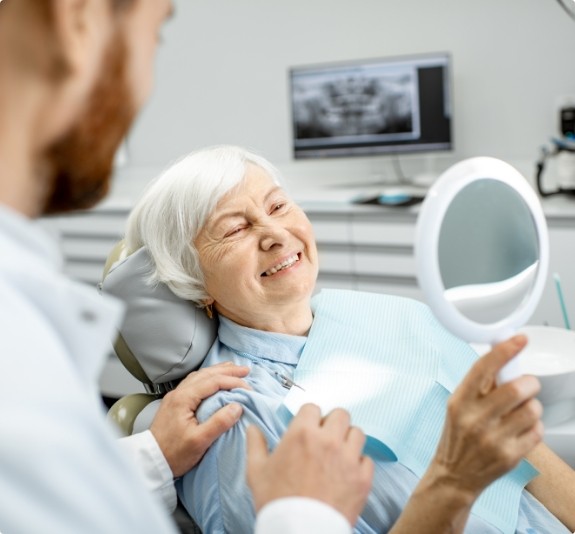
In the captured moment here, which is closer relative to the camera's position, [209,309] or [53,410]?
[53,410]

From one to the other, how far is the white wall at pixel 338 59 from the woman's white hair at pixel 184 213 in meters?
2.28

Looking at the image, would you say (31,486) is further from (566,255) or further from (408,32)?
(408,32)

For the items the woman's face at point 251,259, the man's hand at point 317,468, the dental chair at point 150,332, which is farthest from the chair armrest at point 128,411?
the man's hand at point 317,468

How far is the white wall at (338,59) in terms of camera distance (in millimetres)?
3484

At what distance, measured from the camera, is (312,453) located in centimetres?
91

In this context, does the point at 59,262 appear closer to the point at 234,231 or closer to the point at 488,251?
the point at 488,251

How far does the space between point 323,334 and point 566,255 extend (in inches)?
61.1

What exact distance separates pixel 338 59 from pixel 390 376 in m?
2.64

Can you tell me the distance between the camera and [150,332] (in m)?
1.56

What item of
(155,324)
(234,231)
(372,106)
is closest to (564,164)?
(372,106)

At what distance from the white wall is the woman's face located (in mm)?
2221

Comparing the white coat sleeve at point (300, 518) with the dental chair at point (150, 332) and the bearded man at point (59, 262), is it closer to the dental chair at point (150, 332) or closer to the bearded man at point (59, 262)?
the bearded man at point (59, 262)

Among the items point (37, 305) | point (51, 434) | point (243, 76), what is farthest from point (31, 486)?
point (243, 76)

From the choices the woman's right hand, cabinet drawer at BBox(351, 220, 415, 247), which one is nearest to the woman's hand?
the woman's right hand
